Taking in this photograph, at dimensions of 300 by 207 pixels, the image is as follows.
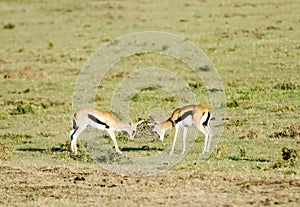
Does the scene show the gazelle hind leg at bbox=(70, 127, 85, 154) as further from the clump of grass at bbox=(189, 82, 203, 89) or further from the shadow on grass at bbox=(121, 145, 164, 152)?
the clump of grass at bbox=(189, 82, 203, 89)

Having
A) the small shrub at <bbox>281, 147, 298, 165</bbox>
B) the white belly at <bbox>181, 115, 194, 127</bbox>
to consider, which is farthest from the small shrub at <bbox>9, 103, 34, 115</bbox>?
the small shrub at <bbox>281, 147, 298, 165</bbox>

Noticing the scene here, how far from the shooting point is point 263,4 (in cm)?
3775

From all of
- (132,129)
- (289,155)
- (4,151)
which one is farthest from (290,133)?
(4,151)

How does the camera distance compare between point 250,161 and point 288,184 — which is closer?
point 288,184

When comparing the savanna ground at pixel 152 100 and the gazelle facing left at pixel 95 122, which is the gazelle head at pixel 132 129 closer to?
the gazelle facing left at pixel 95 122

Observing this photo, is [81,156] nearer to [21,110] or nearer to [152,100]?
[21,110]

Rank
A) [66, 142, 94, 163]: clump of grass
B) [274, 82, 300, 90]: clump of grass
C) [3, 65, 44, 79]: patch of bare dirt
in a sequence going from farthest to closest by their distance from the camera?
[3, 65, 44, 79]: patch of bare dirt → [274, 82, 300, 90]: clump of grass → [66, 142, 94, 163]: clump of grass

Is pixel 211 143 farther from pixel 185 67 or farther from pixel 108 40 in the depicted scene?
pixel 108 40

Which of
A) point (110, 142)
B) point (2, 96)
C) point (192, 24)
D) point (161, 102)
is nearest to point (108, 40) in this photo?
point (192, 24)

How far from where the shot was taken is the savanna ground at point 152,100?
11.3 meters

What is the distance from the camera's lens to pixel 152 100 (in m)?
21.2

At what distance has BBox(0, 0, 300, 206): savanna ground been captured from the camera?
11320 millimetres

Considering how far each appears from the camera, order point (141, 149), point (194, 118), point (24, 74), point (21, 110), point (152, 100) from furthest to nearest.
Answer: point (24, 74), point (152, 100), point (21, 110), point (141, 149), point (194, 118)

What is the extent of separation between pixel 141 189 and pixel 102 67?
16.2 metres
